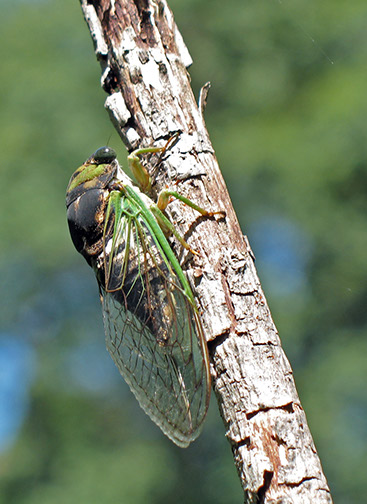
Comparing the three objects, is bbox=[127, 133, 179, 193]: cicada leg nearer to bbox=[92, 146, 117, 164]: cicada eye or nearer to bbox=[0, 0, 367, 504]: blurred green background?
bbox=[92, 146, 117, 164]: cicada eye

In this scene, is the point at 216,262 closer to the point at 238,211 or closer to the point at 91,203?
the point at 91,203

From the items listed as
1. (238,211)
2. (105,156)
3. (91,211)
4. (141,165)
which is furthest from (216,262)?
(238,211)

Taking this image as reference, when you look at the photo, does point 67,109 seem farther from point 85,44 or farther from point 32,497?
point 32,497

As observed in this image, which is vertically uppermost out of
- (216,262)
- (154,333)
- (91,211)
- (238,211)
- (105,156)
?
(238,211)

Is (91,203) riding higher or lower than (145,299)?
higher

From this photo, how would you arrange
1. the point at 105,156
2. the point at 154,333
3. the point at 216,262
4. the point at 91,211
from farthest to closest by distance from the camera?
the point at 105,156
the point at 91,211
the point at 154,333
the point at 216,262

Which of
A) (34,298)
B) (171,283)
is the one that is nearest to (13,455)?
(34,298)

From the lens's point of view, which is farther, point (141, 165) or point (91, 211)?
point (91, 211)
